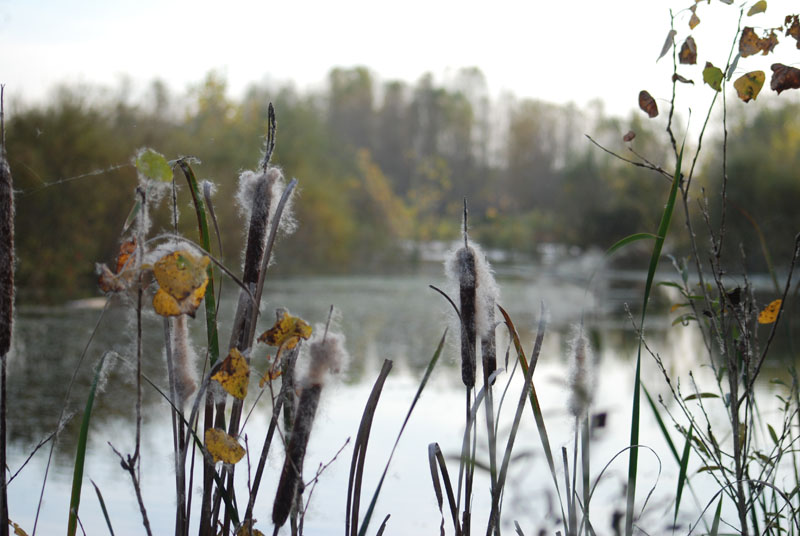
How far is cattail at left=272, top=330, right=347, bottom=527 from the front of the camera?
2.81 feet

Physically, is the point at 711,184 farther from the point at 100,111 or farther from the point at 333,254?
the point at 100,111

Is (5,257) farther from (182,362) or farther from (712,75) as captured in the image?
(712,75)

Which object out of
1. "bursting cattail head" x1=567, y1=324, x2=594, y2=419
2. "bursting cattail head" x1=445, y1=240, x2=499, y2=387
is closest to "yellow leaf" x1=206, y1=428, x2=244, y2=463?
"bursting cattail head" x1=445, y1=240, x2=499, y2=387

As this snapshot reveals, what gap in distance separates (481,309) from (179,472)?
0.41 meters

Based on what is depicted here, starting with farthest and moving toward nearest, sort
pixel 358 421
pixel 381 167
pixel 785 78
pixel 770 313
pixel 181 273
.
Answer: pixel 381 167 < pixel 358 421 < pixel 770 313 < pixel 785 78 < pixel 181 273

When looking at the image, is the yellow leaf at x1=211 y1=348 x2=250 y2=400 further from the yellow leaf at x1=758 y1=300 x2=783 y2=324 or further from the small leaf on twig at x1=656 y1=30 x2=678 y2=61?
the yellow leaf at x1=758 y1=300 x2=783 y2=324

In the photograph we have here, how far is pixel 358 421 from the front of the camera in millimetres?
3432

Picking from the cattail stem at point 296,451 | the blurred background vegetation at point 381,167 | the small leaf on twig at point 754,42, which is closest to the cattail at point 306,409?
the cattail stem at point 296,451

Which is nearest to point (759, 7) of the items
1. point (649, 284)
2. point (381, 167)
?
point (649, 284)

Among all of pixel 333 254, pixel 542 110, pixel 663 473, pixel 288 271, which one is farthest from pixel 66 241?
pixel 542 110

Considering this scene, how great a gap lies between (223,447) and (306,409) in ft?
0.37

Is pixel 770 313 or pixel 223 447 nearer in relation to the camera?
pixel 223 447

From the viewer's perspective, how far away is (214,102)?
20.0m

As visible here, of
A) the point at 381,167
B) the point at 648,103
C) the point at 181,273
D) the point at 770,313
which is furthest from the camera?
the point at 381,167
